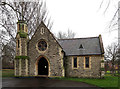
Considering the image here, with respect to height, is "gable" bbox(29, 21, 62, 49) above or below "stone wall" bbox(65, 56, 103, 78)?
above

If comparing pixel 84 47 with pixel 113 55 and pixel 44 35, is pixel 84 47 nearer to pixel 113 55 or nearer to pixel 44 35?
pixel 44 35

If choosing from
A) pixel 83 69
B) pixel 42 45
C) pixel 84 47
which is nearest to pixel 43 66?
pixel 42 45

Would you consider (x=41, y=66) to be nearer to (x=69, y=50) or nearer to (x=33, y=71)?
(x=33, y=71)

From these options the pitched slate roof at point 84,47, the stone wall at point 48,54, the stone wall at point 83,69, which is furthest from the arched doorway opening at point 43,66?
the pitched slate roof at point 84,47

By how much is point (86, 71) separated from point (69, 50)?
15.5ft

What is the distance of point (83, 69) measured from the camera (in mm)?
17734

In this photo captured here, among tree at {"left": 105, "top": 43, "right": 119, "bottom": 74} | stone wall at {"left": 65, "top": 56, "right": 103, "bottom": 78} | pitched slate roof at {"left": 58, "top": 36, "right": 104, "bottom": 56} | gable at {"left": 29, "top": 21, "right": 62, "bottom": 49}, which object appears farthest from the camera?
tree at {"left": 105, "top": 43, "right": 119, "bottom": 74}

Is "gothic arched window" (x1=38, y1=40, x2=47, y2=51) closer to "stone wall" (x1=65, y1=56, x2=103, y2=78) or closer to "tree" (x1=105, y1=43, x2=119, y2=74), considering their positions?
"stone wall" (x1=65, y1=56, x2=103, y2=78)

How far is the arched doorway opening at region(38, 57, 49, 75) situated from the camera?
703 inches

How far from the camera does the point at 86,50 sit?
1867 cm

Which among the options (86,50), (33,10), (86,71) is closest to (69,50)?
(86,50)

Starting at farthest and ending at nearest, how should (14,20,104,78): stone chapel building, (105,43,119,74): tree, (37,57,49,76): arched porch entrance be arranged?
(105,43,119,74): tree
(37,57,49,76): arched porch entrance
(14,20,104,78): stone chapel building

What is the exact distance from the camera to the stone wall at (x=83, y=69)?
17344 millimetres

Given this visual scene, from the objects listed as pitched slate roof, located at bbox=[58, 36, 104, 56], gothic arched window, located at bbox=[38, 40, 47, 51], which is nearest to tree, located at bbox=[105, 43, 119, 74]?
pitched slate roof, located at bbox=[58, 36, 104, 56]
